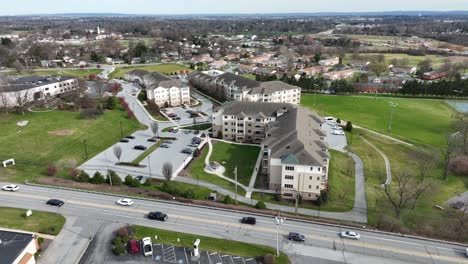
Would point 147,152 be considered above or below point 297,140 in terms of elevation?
below

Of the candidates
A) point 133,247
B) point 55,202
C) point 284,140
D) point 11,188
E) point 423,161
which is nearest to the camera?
point 133,247

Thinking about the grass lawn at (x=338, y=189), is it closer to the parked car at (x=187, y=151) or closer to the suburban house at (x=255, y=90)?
the parked car at (x=187, y=151)

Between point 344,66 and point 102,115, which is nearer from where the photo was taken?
point 102,115

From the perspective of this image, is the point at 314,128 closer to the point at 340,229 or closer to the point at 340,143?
the point at 340,143

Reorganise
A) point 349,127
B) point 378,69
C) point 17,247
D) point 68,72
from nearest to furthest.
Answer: point 17,247
point 349,127
point 68,72
point 378,69

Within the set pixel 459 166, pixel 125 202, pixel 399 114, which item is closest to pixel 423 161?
pixel 459 166

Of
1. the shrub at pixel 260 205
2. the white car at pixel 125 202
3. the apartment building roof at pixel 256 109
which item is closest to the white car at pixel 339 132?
the apartment building roof at pixel 256 109

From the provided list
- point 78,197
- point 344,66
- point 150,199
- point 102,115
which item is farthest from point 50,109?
point 344,66

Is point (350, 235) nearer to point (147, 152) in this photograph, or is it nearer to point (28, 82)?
point (147, 152)
